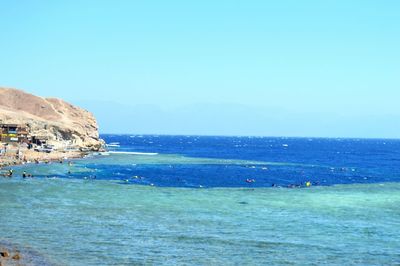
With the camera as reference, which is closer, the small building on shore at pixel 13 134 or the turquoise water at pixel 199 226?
the turquoise water at pixel 199 226

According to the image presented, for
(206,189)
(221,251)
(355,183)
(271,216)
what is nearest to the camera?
(221,251)

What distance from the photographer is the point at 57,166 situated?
11212 cm

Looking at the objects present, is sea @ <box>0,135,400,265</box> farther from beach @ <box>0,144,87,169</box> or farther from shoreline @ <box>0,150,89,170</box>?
beach @ <box>0,144,87,169</box>

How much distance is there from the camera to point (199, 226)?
48.0 meters

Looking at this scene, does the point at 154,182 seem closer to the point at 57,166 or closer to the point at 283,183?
the point at 283,183

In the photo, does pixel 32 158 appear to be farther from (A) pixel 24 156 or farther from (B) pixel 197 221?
(B) pixel 197 221

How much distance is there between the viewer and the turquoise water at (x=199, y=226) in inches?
1506

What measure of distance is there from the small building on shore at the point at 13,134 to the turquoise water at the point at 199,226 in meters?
69.5

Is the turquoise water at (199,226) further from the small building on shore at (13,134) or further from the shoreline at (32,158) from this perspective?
the small building on shore at (13,134)

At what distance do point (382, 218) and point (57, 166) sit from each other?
2944 inches

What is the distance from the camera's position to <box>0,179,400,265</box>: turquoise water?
38250 mm

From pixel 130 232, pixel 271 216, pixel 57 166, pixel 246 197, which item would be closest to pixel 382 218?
pixel 271 216

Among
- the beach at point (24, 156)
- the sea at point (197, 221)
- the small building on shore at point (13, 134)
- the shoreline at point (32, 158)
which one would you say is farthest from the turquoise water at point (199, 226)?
the small building on shore at point (13, 134)

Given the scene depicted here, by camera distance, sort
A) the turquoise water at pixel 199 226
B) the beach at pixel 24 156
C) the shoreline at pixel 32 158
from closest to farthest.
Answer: the turquoise water at pixel 199 226, the shoreline at pixel 32 158, the beach at pixel 24 156
